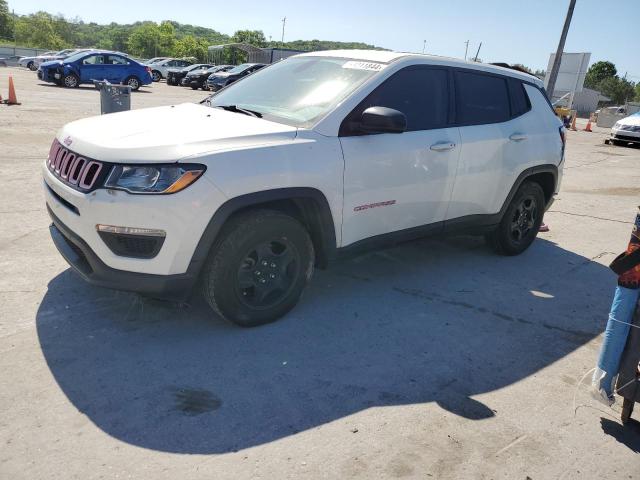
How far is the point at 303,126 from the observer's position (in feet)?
12.0

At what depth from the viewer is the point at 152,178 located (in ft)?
10.1

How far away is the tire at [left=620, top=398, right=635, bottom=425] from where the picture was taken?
2986 millimetres

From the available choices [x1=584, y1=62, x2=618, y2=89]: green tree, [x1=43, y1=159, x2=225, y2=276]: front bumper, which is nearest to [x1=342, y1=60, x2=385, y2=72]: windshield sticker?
[x1=43, y1=159, x2=225, y2=276]: front bumper

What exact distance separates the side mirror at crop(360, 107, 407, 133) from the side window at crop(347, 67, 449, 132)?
21 cm

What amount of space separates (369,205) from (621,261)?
169 centimetres

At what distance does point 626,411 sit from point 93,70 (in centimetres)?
2510

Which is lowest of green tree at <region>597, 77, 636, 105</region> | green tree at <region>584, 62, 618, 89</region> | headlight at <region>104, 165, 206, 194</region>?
headlight at <region>104, 165, 206, 194</region>

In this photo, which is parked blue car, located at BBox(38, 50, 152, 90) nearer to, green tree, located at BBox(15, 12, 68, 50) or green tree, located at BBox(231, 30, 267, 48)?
green tree, located at BBox(15, 12, 68, 50)

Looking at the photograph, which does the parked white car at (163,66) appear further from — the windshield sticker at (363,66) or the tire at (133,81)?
the windshield sticker at (363,66)

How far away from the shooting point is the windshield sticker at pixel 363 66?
4.07m

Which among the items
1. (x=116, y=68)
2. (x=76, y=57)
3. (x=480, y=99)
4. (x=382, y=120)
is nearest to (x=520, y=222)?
(x=480, y=99)

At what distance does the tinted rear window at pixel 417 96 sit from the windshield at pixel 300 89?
0.54ft

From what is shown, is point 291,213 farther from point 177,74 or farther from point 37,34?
point 37,34

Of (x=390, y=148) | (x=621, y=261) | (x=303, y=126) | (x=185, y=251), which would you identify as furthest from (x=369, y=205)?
(x=621, y=261)
